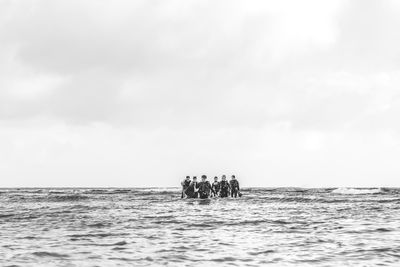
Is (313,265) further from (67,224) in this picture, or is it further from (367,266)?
(67,224)

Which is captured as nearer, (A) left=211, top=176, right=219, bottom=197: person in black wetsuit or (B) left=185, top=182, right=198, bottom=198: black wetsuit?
(B) left=185, top=182, right=198, bottom=198: black wetsuit

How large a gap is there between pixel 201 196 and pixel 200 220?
2012cm

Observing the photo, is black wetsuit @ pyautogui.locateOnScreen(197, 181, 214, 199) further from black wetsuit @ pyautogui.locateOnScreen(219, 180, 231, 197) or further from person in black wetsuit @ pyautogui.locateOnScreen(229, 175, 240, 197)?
person in black wetsuit @ pyautogui.locateOnScreen(229, 175, 240, 197)

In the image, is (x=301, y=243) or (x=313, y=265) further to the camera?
(x=301, y=243)

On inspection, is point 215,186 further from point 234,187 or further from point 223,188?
point 234,187

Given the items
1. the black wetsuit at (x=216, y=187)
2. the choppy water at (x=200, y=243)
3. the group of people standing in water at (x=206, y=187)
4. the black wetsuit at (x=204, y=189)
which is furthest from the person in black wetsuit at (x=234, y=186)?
the choppy water at (x=200, y=243)

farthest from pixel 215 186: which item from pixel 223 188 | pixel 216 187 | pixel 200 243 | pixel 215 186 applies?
pixel 200 243

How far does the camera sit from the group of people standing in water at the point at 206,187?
129 feet

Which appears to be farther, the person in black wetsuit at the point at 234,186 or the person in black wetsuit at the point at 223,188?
the person in black wetsuit at the point at 234,186

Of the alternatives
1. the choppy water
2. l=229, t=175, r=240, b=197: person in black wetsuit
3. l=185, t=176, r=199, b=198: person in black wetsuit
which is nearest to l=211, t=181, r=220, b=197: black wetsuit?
l=229, t=175, r=240, b=197: person in black wetsuit

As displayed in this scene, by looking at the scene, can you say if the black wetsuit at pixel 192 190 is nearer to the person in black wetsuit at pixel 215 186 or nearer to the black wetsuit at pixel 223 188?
the person in black wetsuit at pixel 215 186

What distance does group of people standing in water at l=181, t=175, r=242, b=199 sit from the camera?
39.3m

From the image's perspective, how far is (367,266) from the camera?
9.69 metres

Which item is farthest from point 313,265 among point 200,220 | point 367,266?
point 200,220
